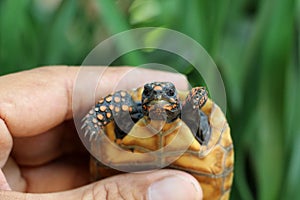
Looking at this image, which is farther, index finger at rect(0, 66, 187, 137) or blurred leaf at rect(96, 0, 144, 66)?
blurred leaf at rect(96, 0, 144, 66)

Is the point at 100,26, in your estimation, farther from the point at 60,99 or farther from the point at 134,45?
the point at 60,99

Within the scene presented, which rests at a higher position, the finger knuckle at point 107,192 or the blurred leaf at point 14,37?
the blurred leaf at point 14,37

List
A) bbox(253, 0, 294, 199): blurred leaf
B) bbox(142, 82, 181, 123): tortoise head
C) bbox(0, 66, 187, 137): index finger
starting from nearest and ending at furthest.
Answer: bbox(142, 82, 181, 123): tortoise head, bbox(0, 66, 187, 137): index finger, bbox(253, 0, 294, 199): blurred leaf

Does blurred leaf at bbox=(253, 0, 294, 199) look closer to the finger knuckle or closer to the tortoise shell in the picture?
the tortoise shell

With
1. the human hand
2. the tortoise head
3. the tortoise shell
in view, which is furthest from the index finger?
the tortoise head

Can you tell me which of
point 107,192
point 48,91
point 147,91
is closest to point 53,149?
point 48,91

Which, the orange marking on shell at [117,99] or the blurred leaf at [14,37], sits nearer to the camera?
the orange marking on shell at [117,99]

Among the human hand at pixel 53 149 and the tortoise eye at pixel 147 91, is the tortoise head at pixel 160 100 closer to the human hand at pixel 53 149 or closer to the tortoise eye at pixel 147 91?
the tortoise eye at pixel 147 91

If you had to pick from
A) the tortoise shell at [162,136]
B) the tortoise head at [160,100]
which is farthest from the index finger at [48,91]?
the tortoise head at [160,100]

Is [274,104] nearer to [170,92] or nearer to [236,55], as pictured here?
[236,55]
